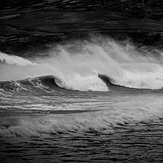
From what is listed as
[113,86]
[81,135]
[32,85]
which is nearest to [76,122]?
[81,135]

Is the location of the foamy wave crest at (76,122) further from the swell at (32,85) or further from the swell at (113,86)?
the swell at (113,86)

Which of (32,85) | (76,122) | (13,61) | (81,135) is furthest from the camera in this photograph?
(13,61)

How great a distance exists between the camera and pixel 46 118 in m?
11.1

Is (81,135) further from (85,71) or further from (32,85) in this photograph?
(85,71)

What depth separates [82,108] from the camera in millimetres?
14055

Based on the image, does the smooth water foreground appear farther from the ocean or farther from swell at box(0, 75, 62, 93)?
swell at box(0, 75, 62, 93)

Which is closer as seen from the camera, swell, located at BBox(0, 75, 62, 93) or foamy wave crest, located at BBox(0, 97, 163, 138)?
foamy wave crest, located at BBox(0, 97, 163, 138)

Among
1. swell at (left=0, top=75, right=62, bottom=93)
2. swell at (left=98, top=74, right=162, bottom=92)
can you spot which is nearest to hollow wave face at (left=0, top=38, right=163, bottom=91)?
swell at (left=98, top=74, right=162, bottom=92)

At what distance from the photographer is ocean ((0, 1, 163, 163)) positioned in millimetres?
8141

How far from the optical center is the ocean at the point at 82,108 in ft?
26.7

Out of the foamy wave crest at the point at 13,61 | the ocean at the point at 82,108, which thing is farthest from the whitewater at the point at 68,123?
the foamy wave crest at the point at 13,61

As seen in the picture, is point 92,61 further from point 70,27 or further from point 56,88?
point 70,27

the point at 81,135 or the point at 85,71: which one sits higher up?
the point at 85,71

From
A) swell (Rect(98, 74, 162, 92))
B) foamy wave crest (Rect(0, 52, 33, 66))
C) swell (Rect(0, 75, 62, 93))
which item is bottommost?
swell (Rect(0, 75, 62, 93))
